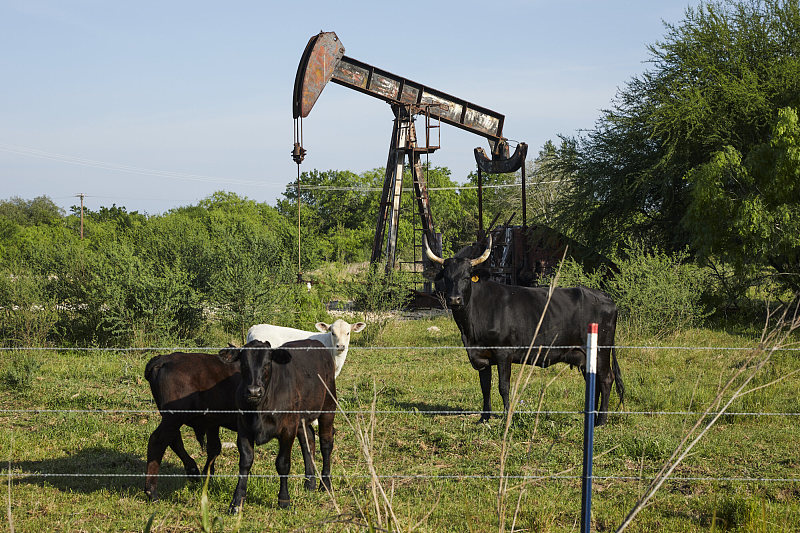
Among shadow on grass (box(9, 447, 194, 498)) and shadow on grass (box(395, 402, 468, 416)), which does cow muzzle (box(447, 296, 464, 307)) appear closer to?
shadow on grass (box(395, 402, 468, 416))

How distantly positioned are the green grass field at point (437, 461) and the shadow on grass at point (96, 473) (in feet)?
0.07

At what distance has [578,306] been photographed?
946 cm

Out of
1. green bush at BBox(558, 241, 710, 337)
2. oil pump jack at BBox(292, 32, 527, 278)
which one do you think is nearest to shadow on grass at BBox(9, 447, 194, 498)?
green bush at BBox(558, 241, 710, 337)

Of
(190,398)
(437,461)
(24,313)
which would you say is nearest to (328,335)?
(437,461)

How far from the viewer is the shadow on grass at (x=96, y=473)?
6137 millimetres

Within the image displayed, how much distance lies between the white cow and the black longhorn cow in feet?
4.59

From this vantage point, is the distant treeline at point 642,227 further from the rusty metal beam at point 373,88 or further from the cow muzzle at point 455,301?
the cow muzzle at point 455,301

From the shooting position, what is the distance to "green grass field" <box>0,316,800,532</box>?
5.16m

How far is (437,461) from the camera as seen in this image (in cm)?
683

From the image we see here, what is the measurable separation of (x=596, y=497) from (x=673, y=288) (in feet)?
31.7

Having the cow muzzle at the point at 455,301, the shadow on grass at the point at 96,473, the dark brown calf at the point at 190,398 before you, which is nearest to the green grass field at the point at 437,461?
the shadow on grass at the point at 96,473

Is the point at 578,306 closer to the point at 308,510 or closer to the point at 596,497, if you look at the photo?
the point at 596,497

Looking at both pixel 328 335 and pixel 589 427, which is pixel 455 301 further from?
pixel 589 427

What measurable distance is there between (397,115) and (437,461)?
15.4m
